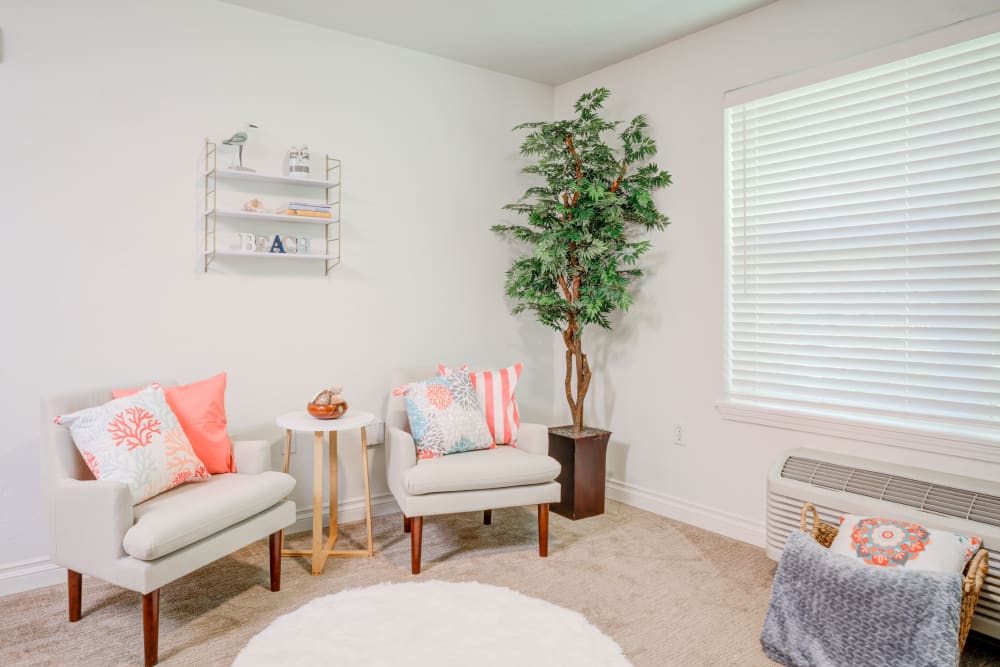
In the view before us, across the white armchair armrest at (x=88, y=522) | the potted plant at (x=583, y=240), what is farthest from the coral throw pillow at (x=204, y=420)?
the potted plant at (x=583, y=240)

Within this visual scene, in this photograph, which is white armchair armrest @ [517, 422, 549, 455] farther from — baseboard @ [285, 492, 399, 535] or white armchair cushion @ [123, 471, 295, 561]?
white armchair cushion @ [123, 471, 295, 561]

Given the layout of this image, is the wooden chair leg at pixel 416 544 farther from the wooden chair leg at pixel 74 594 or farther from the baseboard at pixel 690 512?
the baseboard at pixel 690 512

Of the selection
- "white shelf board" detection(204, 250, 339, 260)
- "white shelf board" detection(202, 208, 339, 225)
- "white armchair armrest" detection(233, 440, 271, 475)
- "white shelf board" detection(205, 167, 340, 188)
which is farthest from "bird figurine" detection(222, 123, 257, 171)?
"white armchair armrest" detection(233, 440, 271, 475)

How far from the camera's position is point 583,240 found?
3518 millimetres

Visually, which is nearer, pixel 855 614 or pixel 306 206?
pixel 855 614

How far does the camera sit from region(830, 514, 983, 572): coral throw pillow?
2100mm

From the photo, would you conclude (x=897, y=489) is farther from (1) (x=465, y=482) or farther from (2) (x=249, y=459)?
(2) (x=249, y=459)

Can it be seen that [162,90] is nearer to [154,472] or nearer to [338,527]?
[154,472]

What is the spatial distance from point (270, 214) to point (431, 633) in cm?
211

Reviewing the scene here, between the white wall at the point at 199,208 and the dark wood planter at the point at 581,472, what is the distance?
72 centimetres

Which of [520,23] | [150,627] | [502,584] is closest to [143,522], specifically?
[150,627]

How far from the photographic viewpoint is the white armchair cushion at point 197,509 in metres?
2.01

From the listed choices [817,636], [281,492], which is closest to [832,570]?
[817,636]

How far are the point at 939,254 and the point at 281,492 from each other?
2.86 metres
